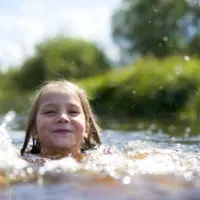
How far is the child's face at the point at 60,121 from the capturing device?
4984 mm

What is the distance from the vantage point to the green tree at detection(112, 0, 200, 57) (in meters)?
28.7

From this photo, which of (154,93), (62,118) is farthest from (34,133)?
(154,93)

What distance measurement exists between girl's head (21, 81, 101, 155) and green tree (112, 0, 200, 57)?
2000 cm

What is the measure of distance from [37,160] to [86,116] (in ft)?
3.27

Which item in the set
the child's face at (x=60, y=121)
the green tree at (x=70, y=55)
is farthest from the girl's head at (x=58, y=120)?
the green tree at (x=70, y=55)

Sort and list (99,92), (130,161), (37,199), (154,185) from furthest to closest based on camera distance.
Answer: (99,92)
(130,161)
(154,185)
(37,199)

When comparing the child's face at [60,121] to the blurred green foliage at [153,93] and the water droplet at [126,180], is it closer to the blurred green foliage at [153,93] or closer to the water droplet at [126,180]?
the water droplet at [126,180]

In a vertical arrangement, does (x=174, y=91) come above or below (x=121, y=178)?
above

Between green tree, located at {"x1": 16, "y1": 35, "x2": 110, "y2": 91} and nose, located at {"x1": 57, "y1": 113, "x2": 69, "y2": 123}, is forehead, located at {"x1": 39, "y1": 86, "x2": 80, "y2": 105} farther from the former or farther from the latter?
green tree, located at {"x1": 16, "y1": 35, "x2": 110, "y2": 91}

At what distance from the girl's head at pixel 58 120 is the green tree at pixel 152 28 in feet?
65.6

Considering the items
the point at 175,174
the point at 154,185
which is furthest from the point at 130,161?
the point at 154,185

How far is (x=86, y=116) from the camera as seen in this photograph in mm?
5555

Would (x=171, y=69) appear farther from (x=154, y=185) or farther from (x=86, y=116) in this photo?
(x=154, y=185)

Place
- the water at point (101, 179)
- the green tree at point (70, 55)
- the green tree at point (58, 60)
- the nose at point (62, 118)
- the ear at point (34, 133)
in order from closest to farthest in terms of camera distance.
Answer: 1. the water at point (101, 179)
2. the nose at point (62, 118)
3. the ear at point (34, 133)
4. the green tree at point (70, 55)
5. the green tree at point (58, 60)
